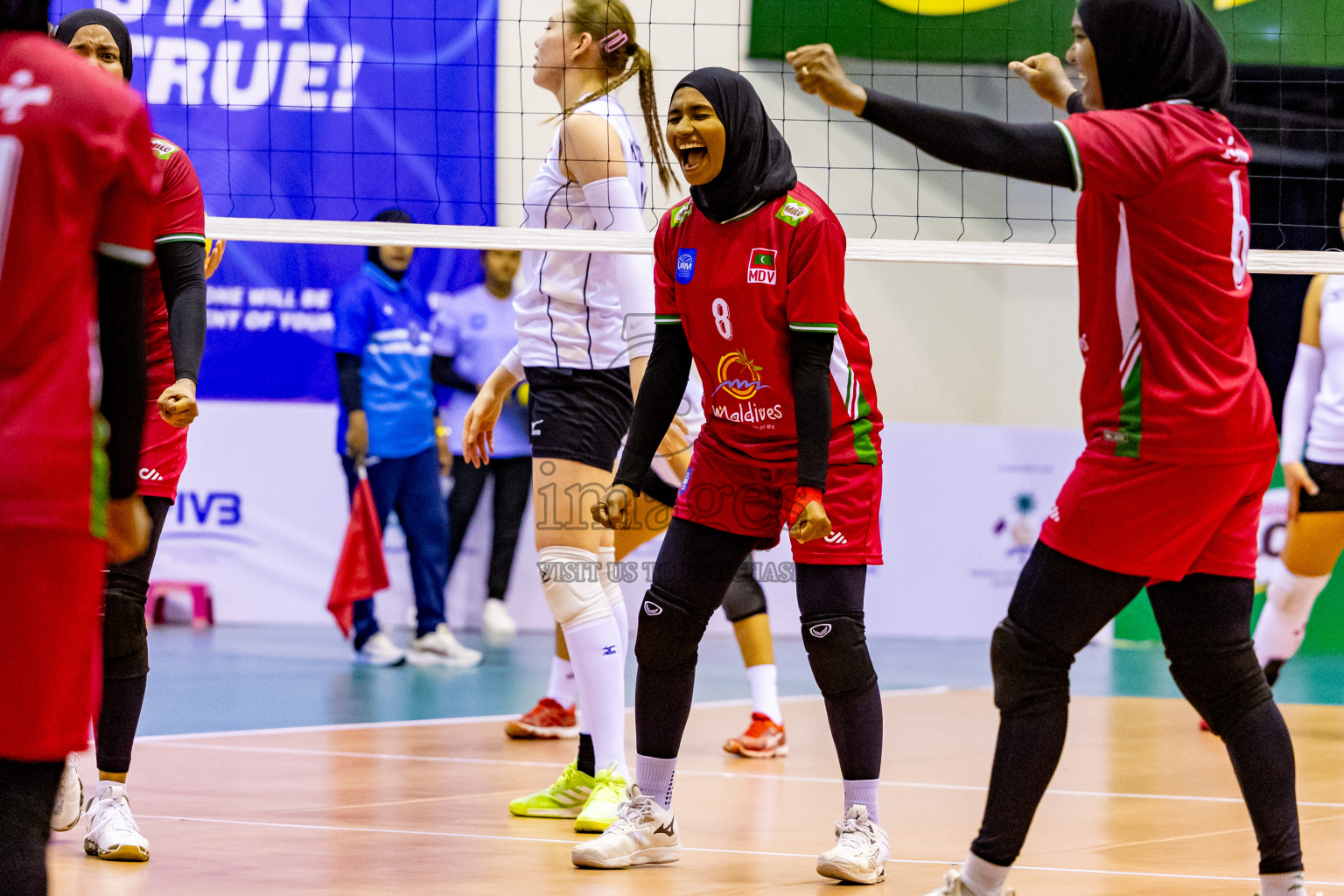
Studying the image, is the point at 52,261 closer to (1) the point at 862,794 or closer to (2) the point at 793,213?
(2) the point at 793,213

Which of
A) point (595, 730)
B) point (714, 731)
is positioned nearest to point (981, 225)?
point (714, 731)

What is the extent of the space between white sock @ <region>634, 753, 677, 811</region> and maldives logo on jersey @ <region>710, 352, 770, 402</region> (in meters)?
0.88

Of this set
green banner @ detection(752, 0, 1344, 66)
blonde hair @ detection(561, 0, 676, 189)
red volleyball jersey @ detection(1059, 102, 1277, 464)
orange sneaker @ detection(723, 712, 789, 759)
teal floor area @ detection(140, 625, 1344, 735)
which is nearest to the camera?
red volleyball jersey @ detection(1059, 102, 1277, 464)

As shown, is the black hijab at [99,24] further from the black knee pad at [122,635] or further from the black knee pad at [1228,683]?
the black knee pad at [1228,683]

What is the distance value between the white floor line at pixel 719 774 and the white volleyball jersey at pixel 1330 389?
1816 millimetres

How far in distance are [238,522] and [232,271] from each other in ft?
5.17

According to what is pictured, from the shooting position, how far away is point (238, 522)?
970cm

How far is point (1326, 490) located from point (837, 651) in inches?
129

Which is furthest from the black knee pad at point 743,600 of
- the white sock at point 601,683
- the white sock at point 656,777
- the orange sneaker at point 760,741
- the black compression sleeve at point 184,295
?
the black compression sleeve at point 184,295

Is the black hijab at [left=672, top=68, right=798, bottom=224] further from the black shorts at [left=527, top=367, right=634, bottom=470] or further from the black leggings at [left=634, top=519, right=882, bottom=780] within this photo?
the black shorts at [left=527, top=367, right=634, bottom=470]

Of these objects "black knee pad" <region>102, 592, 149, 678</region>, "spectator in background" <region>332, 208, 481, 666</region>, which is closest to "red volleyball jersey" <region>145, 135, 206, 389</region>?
"black knee pad" <region>102, 592, 149, 678</region>

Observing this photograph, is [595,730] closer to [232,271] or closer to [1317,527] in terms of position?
[1317,527]

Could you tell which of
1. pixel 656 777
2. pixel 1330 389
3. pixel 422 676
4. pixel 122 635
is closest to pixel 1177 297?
pixel 656 777

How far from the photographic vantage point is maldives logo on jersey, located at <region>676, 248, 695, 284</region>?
11.9ft
